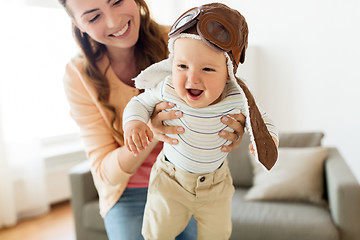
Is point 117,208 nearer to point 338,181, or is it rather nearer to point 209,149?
point 209,149

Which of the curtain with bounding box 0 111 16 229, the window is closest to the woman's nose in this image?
the window

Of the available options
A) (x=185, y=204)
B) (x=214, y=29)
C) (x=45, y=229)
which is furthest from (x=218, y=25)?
Result: (x=45, y=229)

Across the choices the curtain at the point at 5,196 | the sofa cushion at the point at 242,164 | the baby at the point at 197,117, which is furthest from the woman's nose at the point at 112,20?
the curtain at the point at 5,196

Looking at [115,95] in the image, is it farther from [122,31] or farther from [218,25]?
[218,25]

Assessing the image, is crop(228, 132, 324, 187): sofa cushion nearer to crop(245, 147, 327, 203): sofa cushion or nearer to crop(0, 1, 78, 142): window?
crop(245, 147, 327, 203): sofa cushion

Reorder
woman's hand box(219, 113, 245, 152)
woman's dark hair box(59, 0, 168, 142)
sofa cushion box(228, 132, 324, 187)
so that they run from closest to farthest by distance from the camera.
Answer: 1. woman's hand box(219, 113, 245, 152)
2. woman's dark hair box(59, 0, 168, 142)
3. sofa cushion box(228, 132, 324, 187)

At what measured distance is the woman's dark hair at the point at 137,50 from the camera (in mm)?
685

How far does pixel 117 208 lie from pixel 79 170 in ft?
2.88

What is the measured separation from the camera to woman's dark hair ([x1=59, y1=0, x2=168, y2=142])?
0.69 m

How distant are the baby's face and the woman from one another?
77 mm

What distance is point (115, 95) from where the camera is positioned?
0.74 meters

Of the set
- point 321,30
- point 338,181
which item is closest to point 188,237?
point 338,181

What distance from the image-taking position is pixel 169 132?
0.60 metres

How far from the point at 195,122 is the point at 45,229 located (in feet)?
6.26
